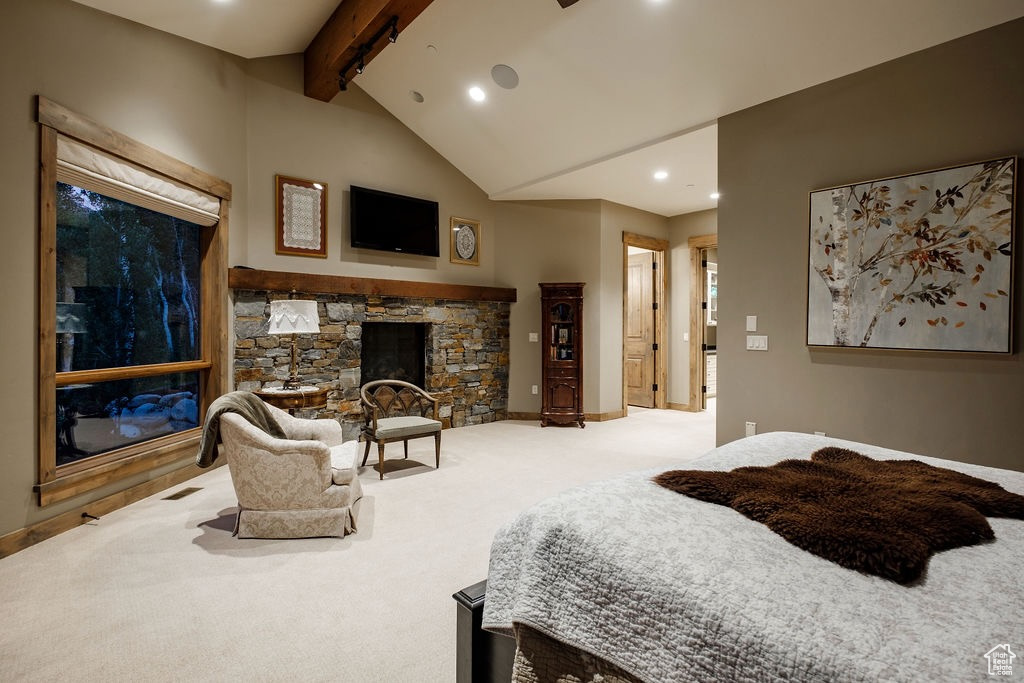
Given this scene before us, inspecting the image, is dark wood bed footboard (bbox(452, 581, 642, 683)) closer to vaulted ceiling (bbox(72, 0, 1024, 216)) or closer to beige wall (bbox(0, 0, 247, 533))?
beige wall (bbox(0, 0, 247, 533))

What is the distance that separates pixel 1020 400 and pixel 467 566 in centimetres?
305

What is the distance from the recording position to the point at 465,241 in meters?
6.04

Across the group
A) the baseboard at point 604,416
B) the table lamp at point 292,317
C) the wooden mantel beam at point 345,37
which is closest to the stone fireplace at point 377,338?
the table lamp at point 292,317

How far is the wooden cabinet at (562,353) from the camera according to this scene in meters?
5.97

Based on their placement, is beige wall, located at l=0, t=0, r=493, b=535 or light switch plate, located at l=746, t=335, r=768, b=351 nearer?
beige wall, located at l=0, t=0, r=493, b=535

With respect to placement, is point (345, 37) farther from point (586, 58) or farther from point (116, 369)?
point (116, 369)

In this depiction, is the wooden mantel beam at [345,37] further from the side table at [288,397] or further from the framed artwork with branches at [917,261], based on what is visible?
the framed artwork with branches at [917,261]

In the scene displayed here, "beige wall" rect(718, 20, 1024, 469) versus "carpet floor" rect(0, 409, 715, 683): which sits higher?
"beige wall" rect(718, 20, 1024, 469)

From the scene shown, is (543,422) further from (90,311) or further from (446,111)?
(90,311)

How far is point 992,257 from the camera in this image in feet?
8.97

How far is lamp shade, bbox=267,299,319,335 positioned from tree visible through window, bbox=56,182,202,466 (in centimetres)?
83

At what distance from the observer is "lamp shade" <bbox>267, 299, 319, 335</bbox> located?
373cm

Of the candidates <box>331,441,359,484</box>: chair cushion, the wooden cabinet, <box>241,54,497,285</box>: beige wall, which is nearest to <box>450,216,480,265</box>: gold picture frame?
<box>241,54,497,285</box>: beige wall

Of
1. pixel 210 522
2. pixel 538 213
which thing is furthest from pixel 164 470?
pixel 538 213
